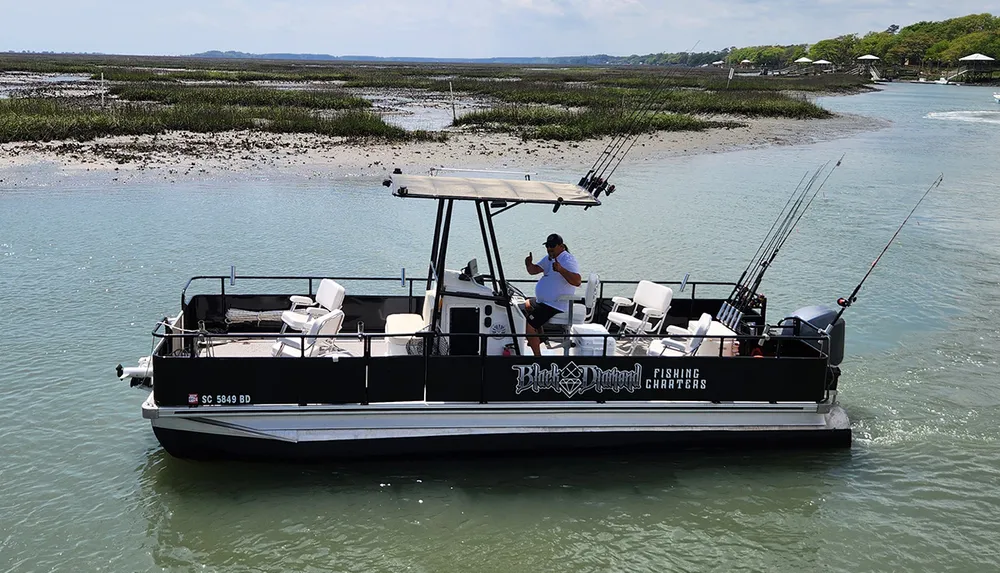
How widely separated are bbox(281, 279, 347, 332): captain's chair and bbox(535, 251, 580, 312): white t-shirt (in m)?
2.20

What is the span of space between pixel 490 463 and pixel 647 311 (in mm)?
2594

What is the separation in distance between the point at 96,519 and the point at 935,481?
→ 8.63 meters

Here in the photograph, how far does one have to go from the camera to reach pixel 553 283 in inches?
347

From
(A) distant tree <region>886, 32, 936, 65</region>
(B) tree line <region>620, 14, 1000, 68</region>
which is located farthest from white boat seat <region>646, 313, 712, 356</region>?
(A) distant tree <region>886, 32, 936, 65</region>

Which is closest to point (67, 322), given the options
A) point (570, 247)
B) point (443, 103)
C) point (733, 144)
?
point (570, 247)

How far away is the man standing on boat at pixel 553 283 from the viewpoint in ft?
28.5

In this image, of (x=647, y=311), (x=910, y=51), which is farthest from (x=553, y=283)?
(x=910, y=51)

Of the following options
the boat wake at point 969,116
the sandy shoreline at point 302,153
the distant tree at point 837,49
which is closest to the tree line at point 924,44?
Result: the distant tree at point 837,49

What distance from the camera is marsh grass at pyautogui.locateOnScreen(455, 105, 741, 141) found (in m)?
35.6

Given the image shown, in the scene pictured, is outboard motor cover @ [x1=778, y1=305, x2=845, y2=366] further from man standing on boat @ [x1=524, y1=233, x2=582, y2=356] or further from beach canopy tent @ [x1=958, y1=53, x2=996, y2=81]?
beach canopy tent @ [x1=958, y1=53, x2=996, y2=81]

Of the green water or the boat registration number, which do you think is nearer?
the green water

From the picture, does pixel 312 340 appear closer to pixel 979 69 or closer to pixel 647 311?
pixel 647 311

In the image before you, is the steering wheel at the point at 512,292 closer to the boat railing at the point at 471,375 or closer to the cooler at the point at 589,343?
the boat railing at the point at 471,375

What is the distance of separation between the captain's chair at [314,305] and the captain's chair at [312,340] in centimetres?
15
